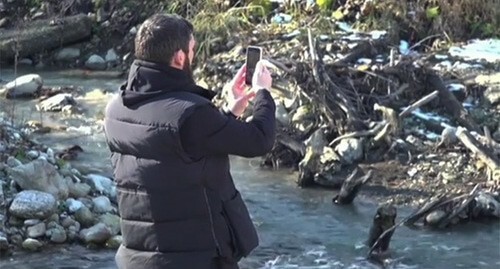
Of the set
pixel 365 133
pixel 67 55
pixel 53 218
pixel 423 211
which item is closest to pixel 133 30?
pixel 67 55

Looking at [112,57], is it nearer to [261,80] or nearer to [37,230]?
[37,230]

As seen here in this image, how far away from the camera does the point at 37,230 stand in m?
7.71

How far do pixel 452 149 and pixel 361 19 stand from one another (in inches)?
156

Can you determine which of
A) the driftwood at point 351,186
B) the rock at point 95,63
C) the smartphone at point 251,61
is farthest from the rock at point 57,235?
the rock at point 95,63

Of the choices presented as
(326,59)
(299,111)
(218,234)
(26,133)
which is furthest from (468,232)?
(218,234)

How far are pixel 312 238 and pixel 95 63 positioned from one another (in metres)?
7.45

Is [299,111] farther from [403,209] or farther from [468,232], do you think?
[468,232]

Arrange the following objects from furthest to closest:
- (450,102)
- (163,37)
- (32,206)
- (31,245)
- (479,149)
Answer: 1. (450,102)
2. (479,149)
3. (32,206)
4. (31,245)
5. (163,37)

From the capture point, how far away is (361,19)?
13.5 m

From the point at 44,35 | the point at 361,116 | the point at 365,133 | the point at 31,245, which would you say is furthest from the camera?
the point at 44,35

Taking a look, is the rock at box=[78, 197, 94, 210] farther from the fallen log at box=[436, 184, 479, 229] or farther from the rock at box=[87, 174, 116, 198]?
the fallen log at box=[436, 184, 479, 229]

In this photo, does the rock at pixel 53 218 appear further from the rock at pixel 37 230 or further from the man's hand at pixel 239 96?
the man's hand at pixel 239 96

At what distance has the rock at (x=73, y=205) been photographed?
26.6 feet

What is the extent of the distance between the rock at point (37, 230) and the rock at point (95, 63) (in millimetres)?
7135
